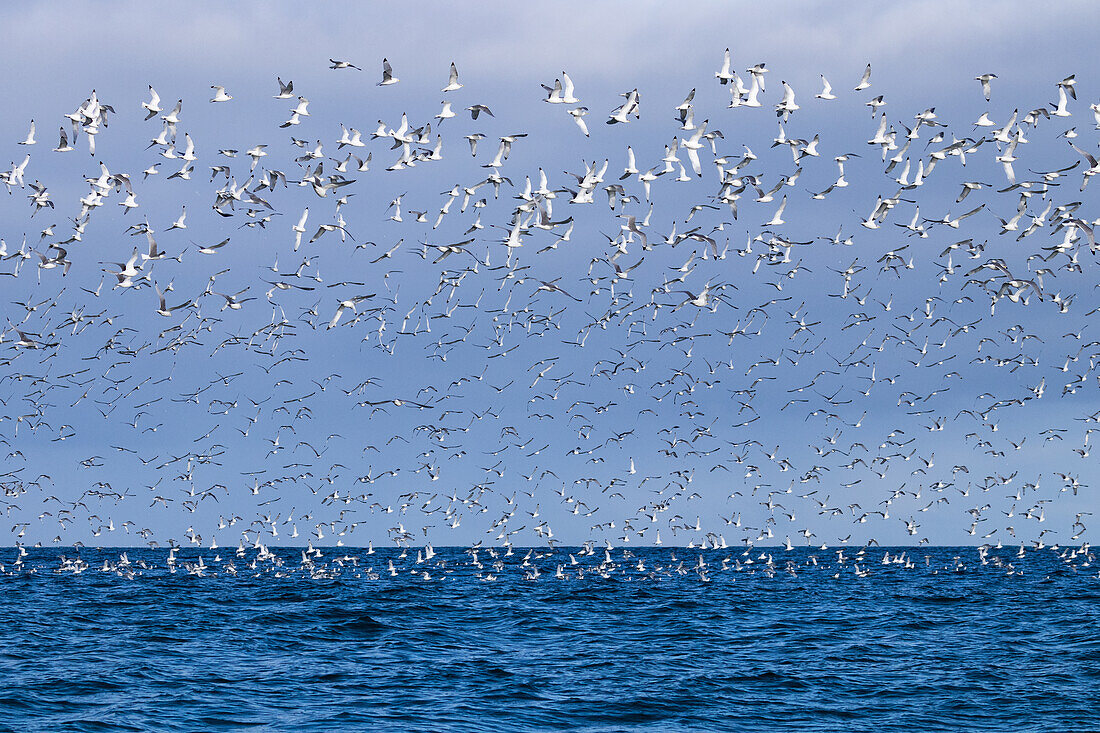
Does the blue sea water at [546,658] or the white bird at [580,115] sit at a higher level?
the white bird at [580,115]

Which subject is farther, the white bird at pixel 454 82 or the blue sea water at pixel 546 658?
the white bird at pixel 454 82

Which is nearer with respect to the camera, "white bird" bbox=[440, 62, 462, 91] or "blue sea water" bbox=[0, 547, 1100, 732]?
"blue sea water" bbox=[0, 547, 1100, 732]

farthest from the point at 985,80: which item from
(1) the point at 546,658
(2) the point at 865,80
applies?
(1) the point at 546,658

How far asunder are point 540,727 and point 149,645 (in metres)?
18.0

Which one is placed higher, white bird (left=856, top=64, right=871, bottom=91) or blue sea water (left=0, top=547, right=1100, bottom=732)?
white bird (left=856, top=64, right=871, bottom=91)

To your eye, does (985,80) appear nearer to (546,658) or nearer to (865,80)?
(865,80)

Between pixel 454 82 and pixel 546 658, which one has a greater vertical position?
pixel 454 82

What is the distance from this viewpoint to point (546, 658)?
41.2 meters

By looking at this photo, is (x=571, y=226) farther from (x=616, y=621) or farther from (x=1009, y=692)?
(x=1009, y=692)

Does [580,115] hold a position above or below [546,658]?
above

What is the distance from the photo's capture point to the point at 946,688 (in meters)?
35.2

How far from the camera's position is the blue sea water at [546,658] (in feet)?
103

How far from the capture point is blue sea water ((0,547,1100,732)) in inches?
1236

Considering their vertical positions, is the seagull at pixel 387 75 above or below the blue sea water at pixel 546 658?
above
